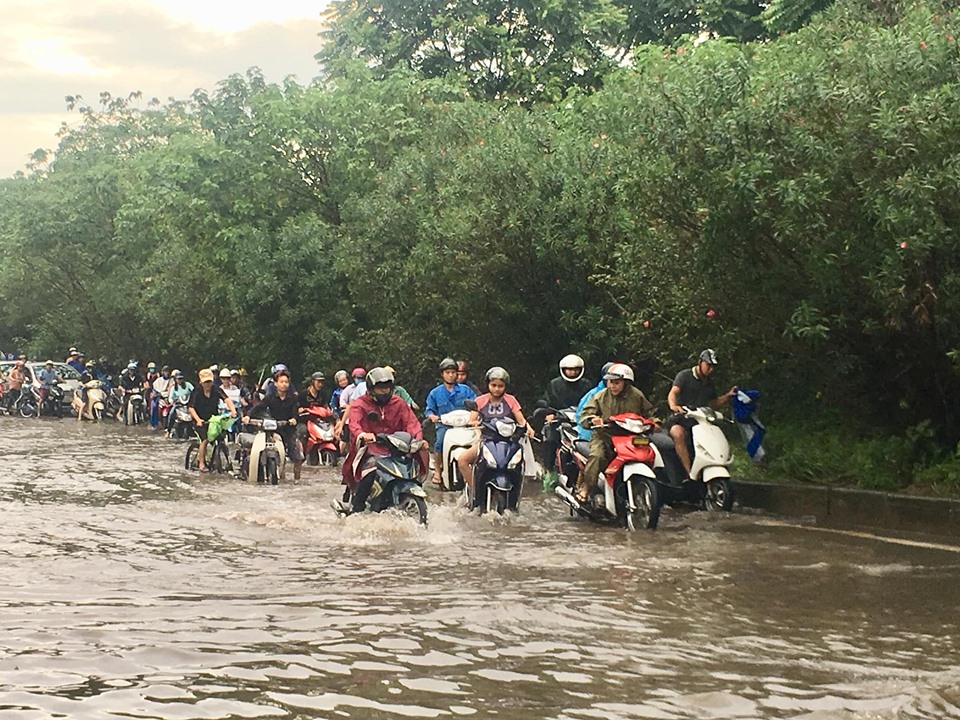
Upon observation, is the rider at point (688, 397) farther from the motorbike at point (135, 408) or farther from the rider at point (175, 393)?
the motorbike at point (135, 408)

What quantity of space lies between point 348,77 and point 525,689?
27.6 meters

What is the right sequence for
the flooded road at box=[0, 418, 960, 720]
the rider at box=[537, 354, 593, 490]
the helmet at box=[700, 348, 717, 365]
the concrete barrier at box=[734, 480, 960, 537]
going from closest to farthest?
the flooded road at box=[0, 418, 960, 720]
the concrete barrier at box=[734, 480, 960, 537]
the helmet at box=[700, 348, 717, 365]
the rider at box=[537, 354, 593, 490]

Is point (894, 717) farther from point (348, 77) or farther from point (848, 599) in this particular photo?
point (348, 77)

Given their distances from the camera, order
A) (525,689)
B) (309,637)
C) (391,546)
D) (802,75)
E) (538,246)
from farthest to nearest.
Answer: (538,246) → (802,75) → (391,546) → (309,637) → (525,689)

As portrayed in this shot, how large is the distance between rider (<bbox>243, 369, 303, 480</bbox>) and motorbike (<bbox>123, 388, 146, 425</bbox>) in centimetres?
1828

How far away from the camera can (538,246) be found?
20188 mm

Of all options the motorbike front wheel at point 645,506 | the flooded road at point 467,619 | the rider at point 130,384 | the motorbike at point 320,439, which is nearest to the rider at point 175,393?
Result: the rider at point 130,384

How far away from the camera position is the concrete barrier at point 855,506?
38.5ft

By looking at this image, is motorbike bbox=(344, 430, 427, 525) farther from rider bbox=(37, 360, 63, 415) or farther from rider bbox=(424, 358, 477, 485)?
rider bbox=(37, 360, 63, 415)

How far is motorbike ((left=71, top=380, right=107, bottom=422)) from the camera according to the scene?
1468 inches

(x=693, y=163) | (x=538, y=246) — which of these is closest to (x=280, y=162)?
(x=538, y=246)

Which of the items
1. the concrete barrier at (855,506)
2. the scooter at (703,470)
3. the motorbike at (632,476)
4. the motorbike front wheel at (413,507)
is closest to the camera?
the concrete barrier at (855,506)

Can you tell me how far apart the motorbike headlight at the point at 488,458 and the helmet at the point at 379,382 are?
1119mm

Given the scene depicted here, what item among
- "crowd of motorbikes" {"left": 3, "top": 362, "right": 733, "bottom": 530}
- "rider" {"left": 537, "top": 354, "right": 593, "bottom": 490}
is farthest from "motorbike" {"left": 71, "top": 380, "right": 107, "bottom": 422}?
"rider" {"left": 537, "top": 354, "right": 593, "bottom": 490}
